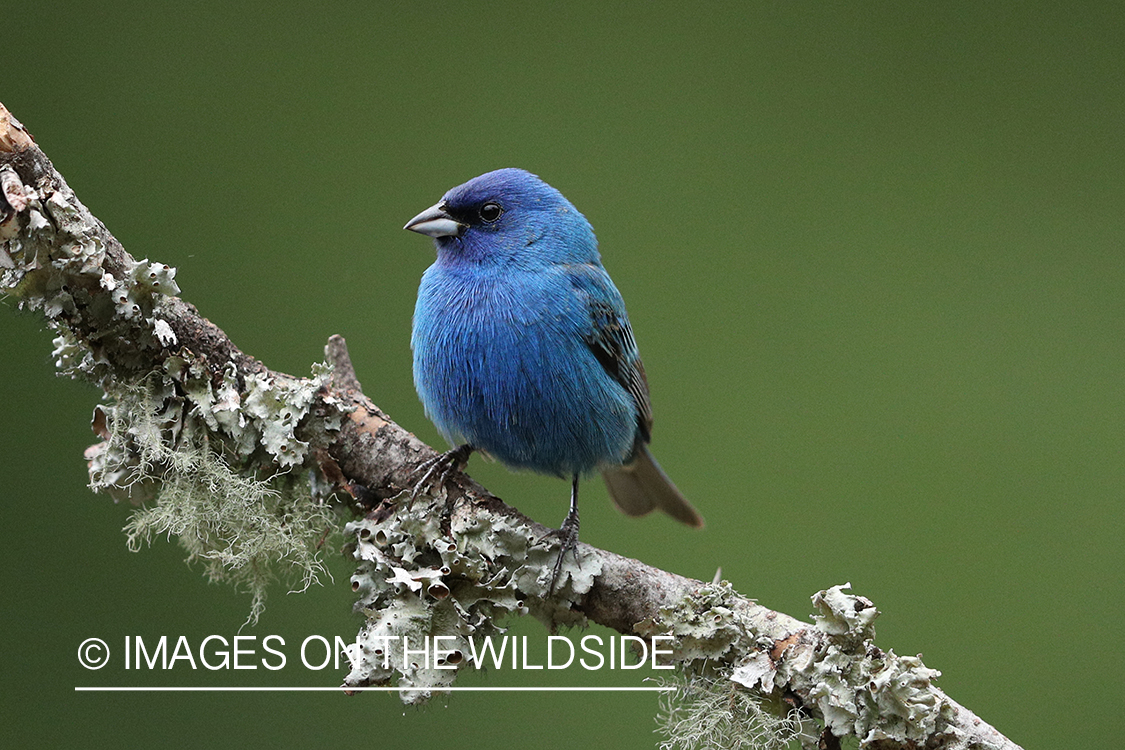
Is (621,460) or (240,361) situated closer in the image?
(240,361)

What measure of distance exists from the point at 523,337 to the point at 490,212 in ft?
1.41

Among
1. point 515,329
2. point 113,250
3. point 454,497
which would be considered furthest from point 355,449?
point 113,250

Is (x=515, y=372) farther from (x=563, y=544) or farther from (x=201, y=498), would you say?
(x=201, y=498)

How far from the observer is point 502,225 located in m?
2.69

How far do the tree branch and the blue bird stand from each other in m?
0.19

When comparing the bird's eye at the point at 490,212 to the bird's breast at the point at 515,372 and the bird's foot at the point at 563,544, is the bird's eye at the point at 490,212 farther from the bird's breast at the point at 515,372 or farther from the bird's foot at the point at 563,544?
the bird's foot at the point at 563,544

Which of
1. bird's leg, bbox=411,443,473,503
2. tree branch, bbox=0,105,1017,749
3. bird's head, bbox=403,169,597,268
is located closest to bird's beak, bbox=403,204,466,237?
bird's head, bbox=403,169,597,268

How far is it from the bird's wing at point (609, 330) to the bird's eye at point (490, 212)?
25 cm

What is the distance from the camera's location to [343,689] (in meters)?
1.92

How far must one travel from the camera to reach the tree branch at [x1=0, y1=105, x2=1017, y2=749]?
1.90 meters

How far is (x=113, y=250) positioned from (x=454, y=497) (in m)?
0.89

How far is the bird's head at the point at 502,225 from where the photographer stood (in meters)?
2.65

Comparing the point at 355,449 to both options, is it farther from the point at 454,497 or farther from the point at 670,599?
the point at 670,599

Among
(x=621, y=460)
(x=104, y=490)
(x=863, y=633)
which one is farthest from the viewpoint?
(x=621, y=460)
